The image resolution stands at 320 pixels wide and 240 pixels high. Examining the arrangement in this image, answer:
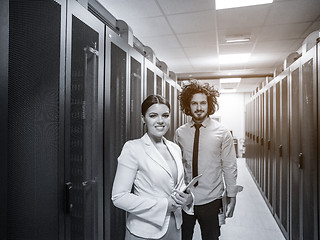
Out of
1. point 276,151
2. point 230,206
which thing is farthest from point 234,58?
point 230,206

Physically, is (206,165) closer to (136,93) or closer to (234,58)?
(136,93)

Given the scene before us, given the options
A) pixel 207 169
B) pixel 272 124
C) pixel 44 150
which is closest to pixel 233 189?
pixel 207 169

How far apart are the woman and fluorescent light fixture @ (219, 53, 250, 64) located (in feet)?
12.0

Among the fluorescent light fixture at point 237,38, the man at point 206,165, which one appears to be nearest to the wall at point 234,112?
the fluorescent light fixture at point 237,38

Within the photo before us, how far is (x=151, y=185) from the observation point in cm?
121

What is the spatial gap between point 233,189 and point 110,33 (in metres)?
1.40

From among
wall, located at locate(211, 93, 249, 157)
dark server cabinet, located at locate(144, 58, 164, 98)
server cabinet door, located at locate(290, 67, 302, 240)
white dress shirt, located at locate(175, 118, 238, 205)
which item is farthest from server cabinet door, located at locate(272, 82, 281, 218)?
wall, located at locate(211, 93, 249, 157)

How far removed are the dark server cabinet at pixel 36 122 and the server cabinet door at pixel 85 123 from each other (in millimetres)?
53

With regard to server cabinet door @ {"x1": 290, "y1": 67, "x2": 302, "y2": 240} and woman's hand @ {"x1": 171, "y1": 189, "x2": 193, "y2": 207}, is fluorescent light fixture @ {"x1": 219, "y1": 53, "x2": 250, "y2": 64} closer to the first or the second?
server cabinet door @ {"x1": 290, "y1": 67, "x2": 302, "y2": 240}

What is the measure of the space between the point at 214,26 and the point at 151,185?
259 cm

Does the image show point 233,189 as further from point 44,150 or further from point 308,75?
point 44,150

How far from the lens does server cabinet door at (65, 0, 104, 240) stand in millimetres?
1104

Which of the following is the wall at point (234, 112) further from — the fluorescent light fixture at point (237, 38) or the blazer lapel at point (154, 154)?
the blazer lapel at point (154, 154)

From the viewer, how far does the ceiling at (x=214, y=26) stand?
261 centimetres
